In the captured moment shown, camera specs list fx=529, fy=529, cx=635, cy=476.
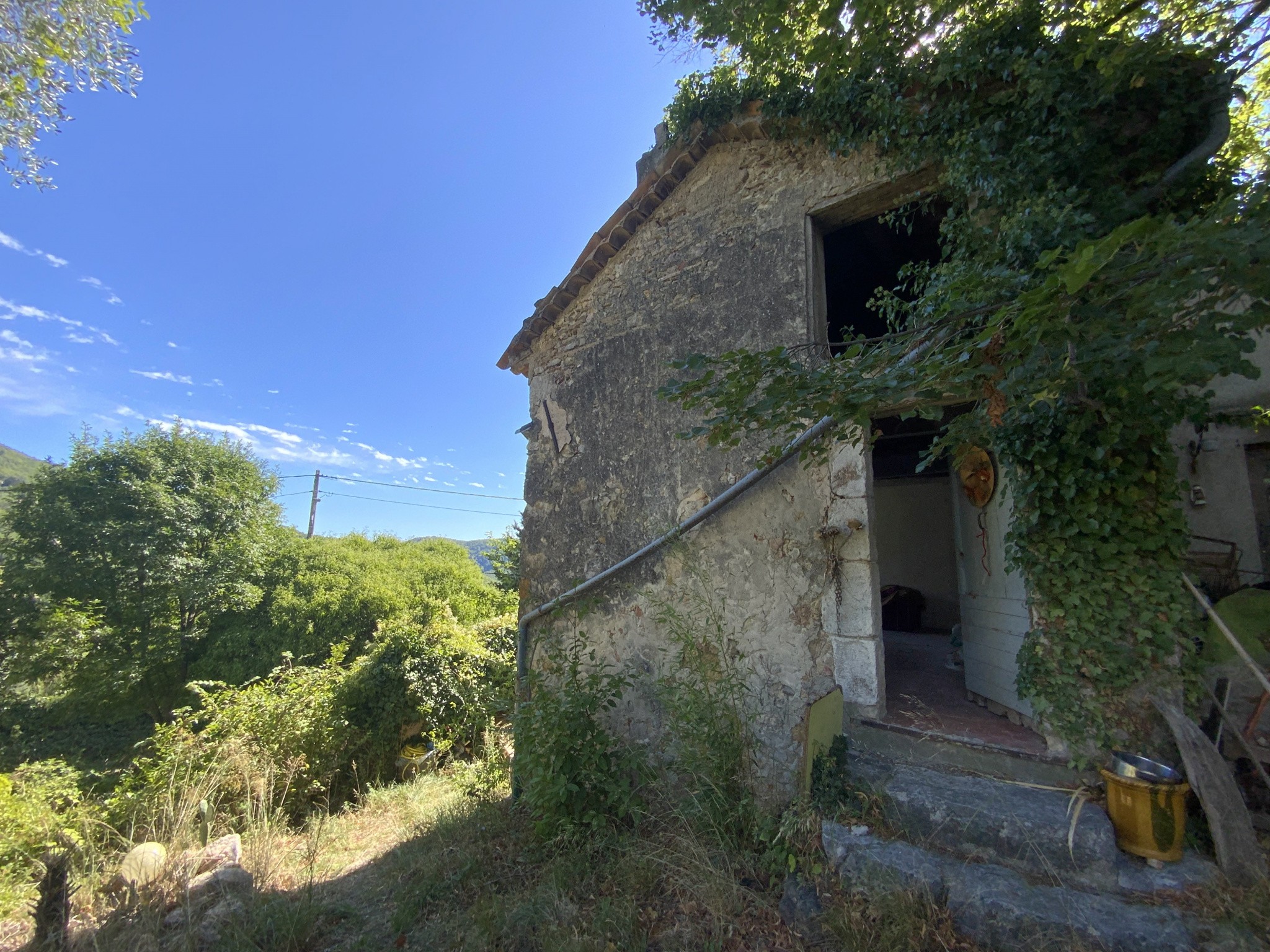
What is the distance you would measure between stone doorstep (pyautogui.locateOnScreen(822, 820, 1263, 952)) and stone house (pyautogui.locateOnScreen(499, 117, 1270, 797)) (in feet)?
1.90

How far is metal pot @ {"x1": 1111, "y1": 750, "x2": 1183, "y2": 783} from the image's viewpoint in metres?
2.21

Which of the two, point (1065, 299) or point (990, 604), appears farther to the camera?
point (990, 604)

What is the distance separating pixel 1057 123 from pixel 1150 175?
0.53 metres

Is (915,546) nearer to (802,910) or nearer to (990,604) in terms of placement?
(990,604)

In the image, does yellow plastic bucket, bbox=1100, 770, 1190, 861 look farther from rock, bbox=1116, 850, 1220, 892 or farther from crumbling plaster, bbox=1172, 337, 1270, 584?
crumbling plaster, bbox=1172, 337, 1270, 584

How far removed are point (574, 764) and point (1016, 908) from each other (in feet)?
7.95

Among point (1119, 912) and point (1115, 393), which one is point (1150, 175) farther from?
point (1119, 912)

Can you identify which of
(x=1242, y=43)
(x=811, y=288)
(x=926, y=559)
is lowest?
(x=926, y=559)

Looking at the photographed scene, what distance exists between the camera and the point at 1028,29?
2.96m

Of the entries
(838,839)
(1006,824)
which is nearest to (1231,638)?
(1006,824)

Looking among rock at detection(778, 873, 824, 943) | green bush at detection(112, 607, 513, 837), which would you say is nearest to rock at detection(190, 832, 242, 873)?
green bush at detection(112, 607, 513, 837)


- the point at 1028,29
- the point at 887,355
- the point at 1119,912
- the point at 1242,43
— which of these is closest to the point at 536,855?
the point at 1119,912

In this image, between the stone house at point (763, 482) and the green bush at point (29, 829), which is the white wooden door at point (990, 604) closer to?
the stone house at point (763, 482)

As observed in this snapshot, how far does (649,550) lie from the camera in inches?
157
